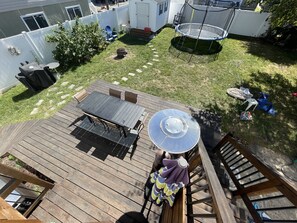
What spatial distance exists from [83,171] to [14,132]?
3.43 metres

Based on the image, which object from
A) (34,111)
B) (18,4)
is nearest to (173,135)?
(34,111)

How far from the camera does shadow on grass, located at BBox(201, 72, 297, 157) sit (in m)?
4.93

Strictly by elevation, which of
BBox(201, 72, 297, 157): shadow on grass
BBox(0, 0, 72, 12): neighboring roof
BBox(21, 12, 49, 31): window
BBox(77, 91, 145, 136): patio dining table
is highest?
BBox(0, 0, 72, 12): neighboring roof

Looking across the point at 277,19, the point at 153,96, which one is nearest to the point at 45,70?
the point at 153,96

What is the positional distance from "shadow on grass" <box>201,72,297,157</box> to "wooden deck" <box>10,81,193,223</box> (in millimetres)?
3422

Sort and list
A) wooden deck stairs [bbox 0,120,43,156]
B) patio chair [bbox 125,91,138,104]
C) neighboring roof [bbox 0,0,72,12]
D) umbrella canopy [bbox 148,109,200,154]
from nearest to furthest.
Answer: umbrella canopy [bbox 148,109,200,154]
wooden deck stairs [bbox 0,120,43,156]
patio chair [bbox 125,91,138,104]
neighboring roof [bbox 0,0,72,12]

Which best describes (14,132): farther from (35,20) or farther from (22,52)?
(35,20)

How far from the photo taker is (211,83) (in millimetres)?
7309

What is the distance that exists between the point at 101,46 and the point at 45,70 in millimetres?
4482

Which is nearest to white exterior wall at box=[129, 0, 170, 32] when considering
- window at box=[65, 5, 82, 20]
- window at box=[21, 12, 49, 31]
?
window at box=[65, 5, 82, 20]

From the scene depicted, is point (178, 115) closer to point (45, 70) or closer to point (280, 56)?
point (45, 70)

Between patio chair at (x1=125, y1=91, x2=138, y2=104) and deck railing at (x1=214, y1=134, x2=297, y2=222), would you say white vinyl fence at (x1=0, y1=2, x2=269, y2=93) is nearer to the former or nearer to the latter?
patio chair at (x1=125, y1=91, x2=138, y2=104)

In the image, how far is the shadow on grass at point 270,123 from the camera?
4.93 metres

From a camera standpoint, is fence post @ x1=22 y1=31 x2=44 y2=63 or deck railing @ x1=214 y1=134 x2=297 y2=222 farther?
fence post @ x1=22 y1=31 x2=44 y2=63
